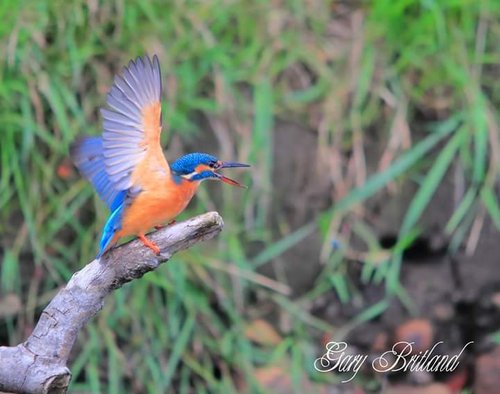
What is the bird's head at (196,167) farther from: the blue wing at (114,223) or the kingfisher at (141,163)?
the blue wing at (114,223)

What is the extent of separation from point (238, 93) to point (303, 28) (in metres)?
0.33

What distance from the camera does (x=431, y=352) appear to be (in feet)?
10.8

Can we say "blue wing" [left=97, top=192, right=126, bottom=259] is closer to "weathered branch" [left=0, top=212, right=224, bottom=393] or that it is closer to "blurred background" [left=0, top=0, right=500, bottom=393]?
"weathered branch" [left=0, top=212, right=224, bottom=393]

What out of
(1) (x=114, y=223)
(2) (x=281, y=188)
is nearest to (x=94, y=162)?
(1) (x=114, y=223)

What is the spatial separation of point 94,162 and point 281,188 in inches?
50.6

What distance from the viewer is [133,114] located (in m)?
1.91

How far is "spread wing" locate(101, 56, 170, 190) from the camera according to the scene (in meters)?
1.90

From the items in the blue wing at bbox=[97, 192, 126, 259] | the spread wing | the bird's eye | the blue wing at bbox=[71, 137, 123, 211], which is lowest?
the blue wing at bbox=[97, 192, 126, 259]

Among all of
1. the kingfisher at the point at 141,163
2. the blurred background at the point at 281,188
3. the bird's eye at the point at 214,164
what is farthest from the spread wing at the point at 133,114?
the blurred background at the point at 281,188

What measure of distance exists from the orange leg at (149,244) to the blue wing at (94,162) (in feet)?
0.59

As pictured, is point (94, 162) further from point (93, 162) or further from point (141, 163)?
point (141, 163)

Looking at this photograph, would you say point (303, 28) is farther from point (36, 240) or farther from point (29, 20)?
point (36, 240)

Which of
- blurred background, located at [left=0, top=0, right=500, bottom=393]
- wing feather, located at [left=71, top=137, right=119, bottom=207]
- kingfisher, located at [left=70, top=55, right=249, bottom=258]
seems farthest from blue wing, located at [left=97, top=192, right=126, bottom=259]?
blurred background, located at [left=0, top=0, right=500, bottom=393]

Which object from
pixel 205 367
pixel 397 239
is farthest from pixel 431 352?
pixel 205 367
